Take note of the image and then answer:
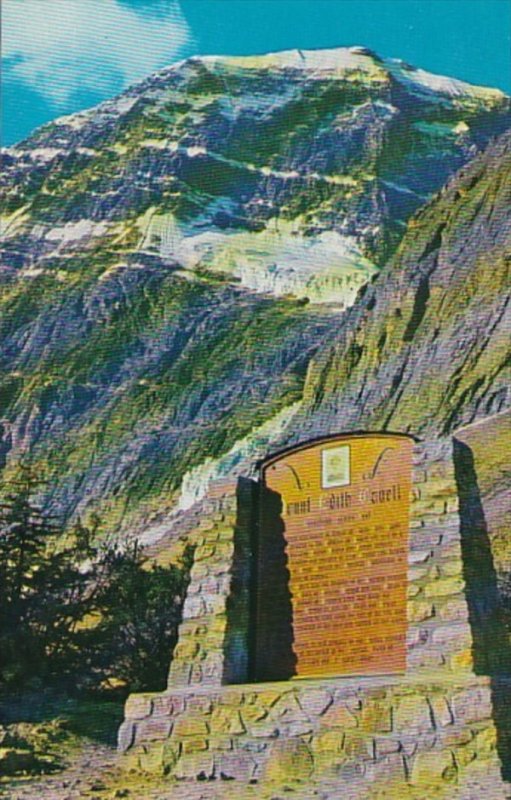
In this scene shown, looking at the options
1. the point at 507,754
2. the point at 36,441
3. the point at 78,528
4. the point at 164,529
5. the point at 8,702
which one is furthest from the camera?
the point at 36,441

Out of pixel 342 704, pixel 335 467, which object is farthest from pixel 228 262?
pixel 342 704

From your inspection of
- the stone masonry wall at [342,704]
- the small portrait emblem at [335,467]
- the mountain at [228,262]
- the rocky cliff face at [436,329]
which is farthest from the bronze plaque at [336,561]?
the mountain at [228,262]

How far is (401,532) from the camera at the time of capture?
30.5 ft

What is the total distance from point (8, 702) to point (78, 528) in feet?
17.3

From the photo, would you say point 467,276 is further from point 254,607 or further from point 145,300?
point 254,607

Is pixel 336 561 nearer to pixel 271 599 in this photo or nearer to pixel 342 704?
pixel 271 599

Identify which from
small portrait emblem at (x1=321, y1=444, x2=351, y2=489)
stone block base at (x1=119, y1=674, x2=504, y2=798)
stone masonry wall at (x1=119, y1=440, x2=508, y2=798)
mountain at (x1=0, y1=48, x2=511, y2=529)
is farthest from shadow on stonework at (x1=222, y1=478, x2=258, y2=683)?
mountain at (x1=0, y1=48, x2=511, y2=529)

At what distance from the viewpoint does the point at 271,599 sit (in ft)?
32.2

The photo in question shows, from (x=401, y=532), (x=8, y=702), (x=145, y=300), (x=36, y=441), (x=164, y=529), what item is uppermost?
(x=145, y=300)

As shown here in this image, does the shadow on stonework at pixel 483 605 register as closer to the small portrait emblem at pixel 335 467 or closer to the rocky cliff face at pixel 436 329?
the small portrait emblem at pixel 335 467

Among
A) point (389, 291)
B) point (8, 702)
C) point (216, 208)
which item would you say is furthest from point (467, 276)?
point (8, 702)

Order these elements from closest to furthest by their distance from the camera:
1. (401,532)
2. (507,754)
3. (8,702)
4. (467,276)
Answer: (507,754) → (401,532) → (8,702) → (467,276)

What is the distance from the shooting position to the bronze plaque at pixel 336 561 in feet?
30.3

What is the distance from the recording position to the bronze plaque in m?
9.24
